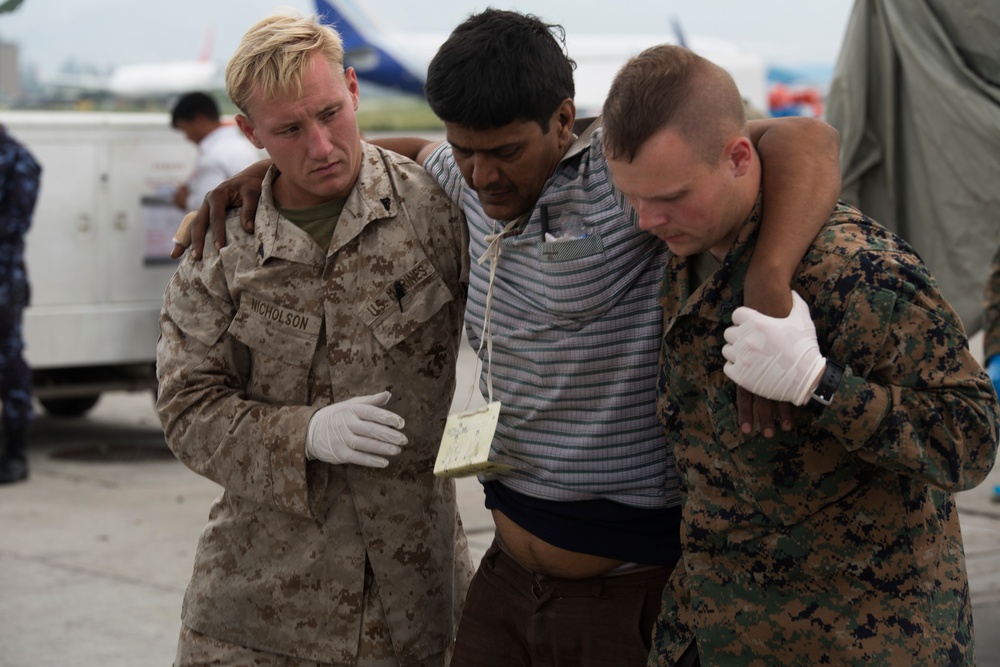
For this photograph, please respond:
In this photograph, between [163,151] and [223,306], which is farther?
[163,151]

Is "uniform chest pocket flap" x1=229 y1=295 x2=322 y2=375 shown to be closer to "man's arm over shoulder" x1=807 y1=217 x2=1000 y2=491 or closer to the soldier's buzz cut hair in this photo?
the soldier's buzz cut hair

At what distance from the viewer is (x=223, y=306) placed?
8.33 ft

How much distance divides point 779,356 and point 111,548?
4.69 meters

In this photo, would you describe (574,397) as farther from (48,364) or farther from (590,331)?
(48,364)

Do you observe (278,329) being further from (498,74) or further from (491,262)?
(498,74)

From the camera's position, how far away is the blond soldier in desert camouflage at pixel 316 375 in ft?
8.14

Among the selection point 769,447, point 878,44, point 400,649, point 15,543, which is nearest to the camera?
point 769,447

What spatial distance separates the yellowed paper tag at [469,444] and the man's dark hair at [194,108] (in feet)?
17.6

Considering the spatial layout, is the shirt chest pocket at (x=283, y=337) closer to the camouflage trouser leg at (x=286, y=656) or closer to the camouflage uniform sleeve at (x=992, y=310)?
the camouflage trouser leg at (x=286, y=656)

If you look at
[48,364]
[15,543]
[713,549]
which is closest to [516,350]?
[713,549]

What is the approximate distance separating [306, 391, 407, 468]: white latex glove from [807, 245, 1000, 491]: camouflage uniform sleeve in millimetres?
811

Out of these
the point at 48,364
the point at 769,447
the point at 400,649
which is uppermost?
the point at 769,447

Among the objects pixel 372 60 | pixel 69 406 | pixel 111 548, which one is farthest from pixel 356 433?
pixel 372 60

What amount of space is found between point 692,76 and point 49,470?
6.25 metres
